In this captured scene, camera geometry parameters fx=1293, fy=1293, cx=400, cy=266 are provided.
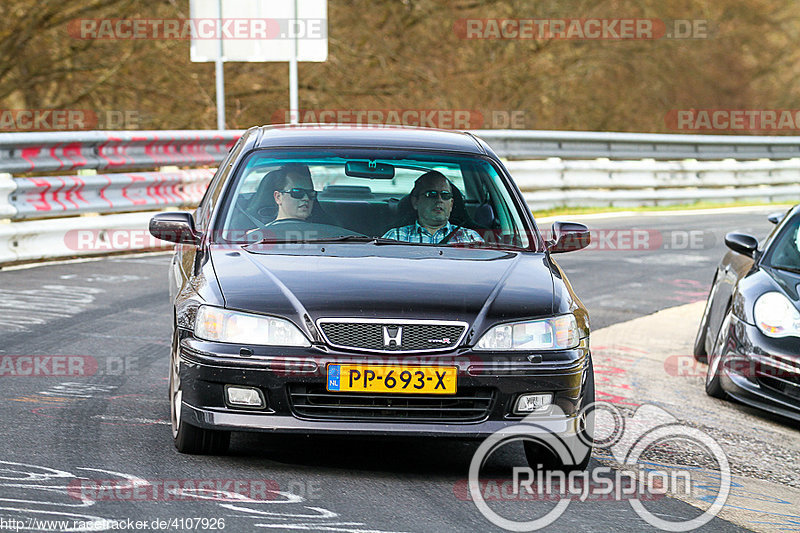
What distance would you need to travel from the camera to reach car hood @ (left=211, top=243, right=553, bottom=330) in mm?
5230

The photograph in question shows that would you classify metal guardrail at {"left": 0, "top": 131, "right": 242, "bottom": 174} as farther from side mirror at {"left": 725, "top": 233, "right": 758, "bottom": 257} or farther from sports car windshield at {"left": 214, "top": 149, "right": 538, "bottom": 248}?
side mirror at {"left": 725, "top": 233, "right": 758, "bottom": 257}

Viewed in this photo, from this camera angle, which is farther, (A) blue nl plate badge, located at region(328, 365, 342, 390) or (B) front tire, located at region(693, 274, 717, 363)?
(B) front tire, located at region(693, 274, 717, 363)

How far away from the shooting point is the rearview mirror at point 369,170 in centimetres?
655

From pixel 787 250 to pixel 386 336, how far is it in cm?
404

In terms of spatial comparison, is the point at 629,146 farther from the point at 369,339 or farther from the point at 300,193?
the point at 369,339

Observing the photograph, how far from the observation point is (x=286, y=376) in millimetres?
5125

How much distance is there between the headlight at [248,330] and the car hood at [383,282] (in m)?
0.04

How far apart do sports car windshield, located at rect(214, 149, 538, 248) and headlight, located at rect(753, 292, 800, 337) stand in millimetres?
1869
